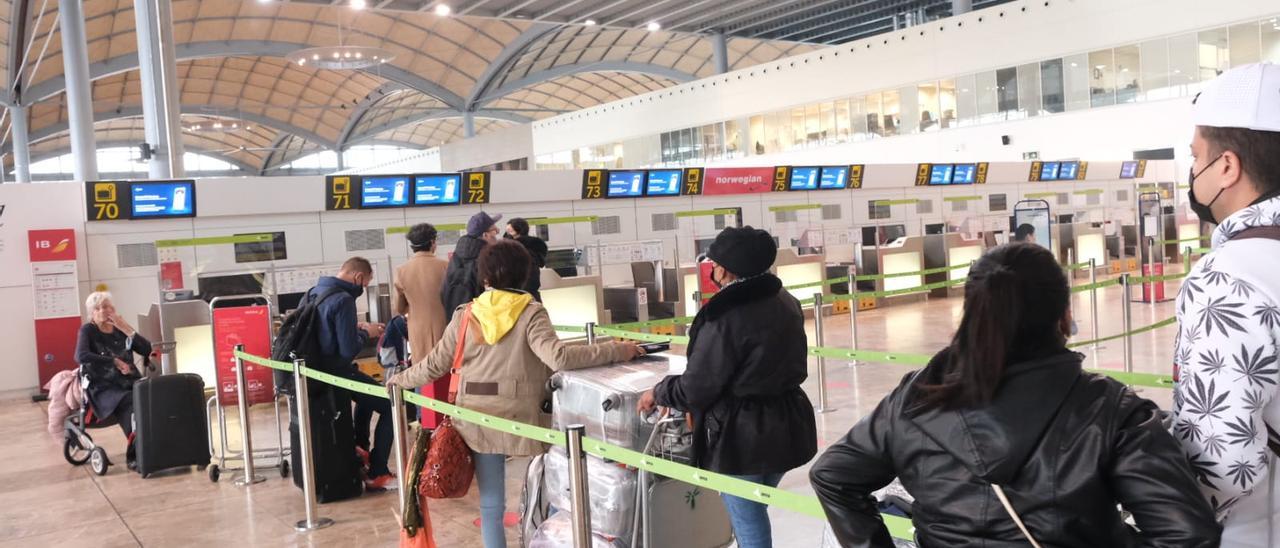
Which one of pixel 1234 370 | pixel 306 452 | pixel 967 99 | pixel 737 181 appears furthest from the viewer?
pixel 967 99

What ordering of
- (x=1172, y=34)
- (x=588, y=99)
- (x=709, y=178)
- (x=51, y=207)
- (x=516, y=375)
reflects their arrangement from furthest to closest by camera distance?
(x=588, y=99) < (x=1172, y=34) < (x=709, y=178) < (x=51, y=207) < (x=516, y=375)

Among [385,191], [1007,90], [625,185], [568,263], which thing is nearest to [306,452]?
[385,191]

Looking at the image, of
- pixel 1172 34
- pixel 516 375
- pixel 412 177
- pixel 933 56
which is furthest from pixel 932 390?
pixel 933 56

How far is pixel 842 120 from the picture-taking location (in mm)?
28734

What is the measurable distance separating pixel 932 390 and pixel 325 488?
499cm

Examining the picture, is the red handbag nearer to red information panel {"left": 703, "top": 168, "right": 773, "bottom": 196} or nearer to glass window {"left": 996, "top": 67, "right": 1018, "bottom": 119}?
red information panel {"left": 703, "top": 168, "right": 773, "bottom": 196}

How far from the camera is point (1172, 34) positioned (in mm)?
21766

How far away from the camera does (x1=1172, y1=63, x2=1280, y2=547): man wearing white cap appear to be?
1.40m

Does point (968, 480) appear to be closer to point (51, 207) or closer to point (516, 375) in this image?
point (516, 375)

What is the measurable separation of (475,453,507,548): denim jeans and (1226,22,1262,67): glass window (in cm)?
2169

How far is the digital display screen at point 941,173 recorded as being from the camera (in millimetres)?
18406

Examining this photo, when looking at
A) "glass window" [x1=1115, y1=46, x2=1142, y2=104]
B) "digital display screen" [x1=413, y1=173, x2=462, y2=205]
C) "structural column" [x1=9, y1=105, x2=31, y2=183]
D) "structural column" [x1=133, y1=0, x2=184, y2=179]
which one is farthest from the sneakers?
"structural column" [x1=9, y1=105, x2=31, y2=183]

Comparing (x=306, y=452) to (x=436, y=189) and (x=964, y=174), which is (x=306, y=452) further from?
(x=964, y=174)

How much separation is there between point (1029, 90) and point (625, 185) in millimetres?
14815
